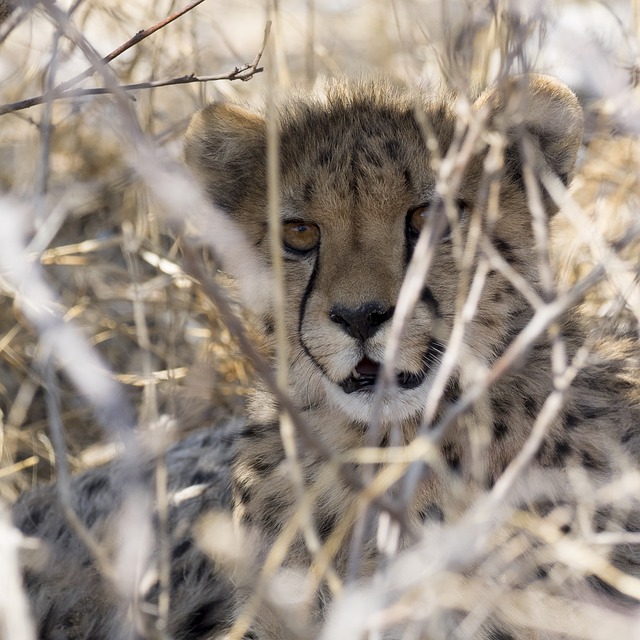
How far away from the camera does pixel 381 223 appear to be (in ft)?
5.63

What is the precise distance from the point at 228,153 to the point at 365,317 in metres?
0.56

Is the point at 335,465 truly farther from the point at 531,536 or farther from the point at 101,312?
the point at 101,312

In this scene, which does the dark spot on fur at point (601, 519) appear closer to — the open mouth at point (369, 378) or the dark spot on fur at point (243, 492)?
the open mouth at point (369, 378)

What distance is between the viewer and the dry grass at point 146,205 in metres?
2.34

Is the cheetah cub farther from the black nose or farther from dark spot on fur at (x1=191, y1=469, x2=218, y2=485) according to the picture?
dark spot on fur at (x1=191, y1=469, x2=218, y2=485)

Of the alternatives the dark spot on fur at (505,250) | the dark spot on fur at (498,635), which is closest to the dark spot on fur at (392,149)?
the dark spot on fur at (505,250)

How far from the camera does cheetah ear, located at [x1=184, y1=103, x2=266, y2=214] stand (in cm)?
192

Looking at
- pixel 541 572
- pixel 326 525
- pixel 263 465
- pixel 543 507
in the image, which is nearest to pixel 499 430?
pixel 543 507

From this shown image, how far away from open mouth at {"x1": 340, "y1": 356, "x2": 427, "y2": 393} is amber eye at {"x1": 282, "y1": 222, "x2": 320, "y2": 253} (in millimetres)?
263

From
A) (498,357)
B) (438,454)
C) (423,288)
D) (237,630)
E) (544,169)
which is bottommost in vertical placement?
(237,630)

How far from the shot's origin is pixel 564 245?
2.85 m

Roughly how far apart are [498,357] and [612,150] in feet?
5.60

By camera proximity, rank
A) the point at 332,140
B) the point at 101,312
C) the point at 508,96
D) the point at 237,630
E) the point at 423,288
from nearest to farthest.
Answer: the point at 237,630 → the point at 508,96 → the point at 423,288 → the point at 332,140 → the point at 101,312

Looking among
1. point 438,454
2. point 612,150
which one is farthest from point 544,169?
point 612,150
